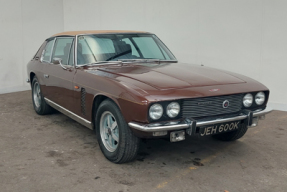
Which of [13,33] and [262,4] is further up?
[262,4]

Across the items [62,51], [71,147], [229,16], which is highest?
[229,16]

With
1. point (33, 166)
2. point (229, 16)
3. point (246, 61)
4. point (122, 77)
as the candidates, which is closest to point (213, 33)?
point (229, 16)

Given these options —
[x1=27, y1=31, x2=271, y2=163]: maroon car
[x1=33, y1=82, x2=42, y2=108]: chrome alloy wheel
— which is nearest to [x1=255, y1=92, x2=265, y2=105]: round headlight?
[x1=27, y1=31, x2=271, y2=163]: maroon car

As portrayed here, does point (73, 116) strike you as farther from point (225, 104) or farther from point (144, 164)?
point (225, 104)

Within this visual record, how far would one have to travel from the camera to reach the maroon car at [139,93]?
3.31m

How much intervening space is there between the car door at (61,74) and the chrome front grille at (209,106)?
1.78m

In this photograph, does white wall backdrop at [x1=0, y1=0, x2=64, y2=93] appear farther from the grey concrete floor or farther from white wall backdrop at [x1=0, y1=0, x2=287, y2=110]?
the grey concrete floor

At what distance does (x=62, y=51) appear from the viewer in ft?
16.7

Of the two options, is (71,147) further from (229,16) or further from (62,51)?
(229,16)

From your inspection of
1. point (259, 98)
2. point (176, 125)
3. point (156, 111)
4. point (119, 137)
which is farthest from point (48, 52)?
point (259, 98)

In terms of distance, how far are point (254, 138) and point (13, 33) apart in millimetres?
6837

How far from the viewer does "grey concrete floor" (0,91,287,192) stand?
10.7 feet

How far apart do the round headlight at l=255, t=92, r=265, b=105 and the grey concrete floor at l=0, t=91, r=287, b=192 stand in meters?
0.68

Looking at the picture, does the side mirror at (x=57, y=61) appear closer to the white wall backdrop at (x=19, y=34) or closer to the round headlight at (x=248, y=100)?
the round headlight at (x=248, y=100)
